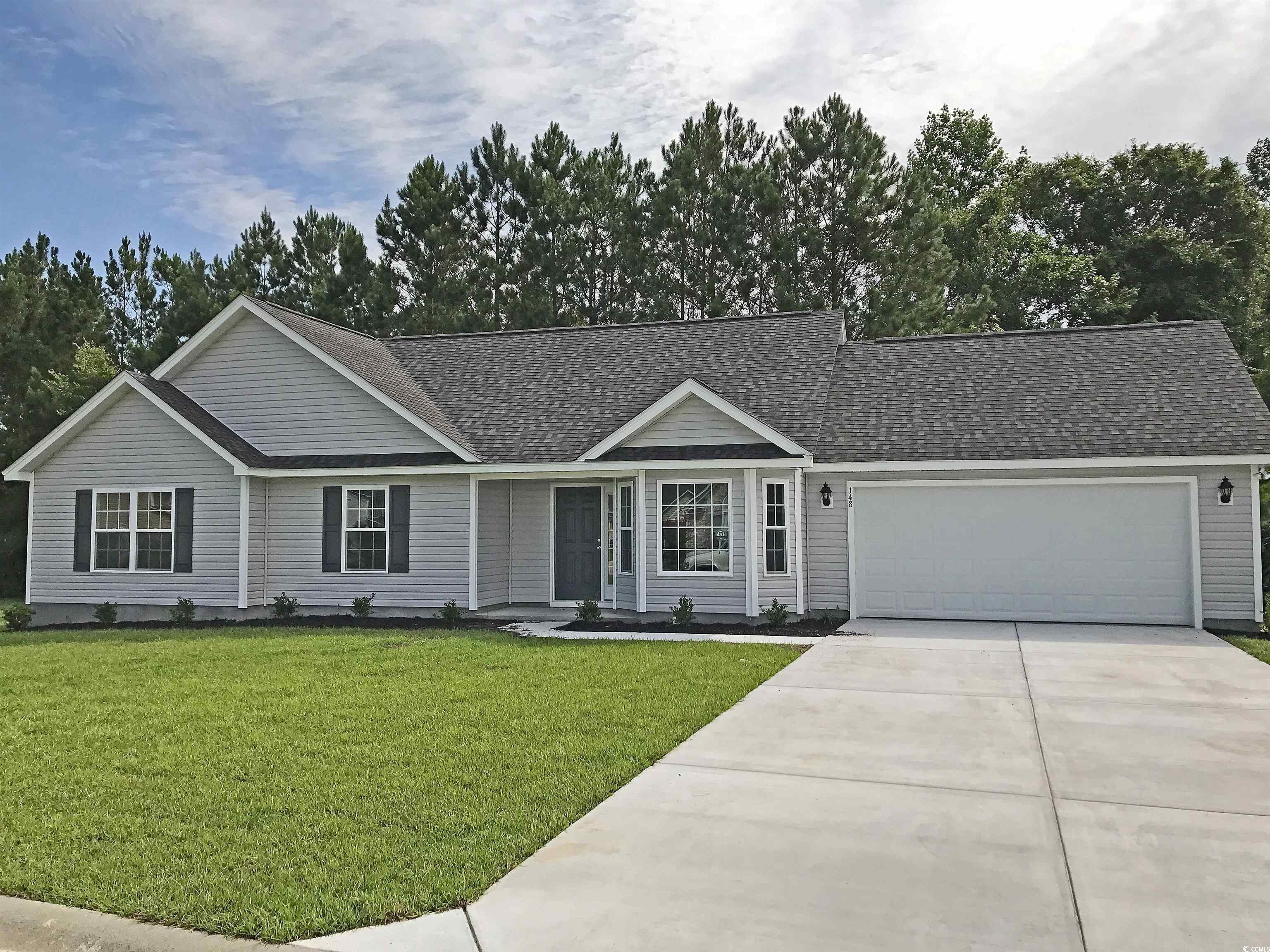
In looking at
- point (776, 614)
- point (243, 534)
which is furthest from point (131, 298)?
point (776, 614)

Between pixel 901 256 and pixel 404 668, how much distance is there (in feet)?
75.4

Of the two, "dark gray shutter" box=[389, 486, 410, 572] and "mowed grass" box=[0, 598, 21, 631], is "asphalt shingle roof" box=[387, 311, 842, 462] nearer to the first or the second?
"dark gray shutter" box=[389, 486, 410, 572]

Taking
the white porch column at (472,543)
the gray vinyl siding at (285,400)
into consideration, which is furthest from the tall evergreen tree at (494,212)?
the white porch column at (472,543)

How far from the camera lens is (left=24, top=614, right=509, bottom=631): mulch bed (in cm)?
1544

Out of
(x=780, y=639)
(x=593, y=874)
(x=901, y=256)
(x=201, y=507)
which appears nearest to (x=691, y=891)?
(x=593, y=874)

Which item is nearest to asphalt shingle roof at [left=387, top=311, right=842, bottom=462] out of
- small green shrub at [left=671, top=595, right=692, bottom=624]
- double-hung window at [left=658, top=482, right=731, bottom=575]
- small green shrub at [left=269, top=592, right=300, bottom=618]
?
double-hung window at [left=658, top=482, right=731, bottom=575]

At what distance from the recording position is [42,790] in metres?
6.04

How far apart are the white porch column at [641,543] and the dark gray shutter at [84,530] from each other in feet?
31.5

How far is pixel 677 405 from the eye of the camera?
51.1ft

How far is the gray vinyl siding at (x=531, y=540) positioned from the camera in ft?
57.0

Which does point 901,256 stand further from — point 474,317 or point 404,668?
point 404,668

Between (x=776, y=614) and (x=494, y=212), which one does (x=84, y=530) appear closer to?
(x=776, y=614)

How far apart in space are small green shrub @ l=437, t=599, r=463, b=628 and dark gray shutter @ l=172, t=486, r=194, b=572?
459cm

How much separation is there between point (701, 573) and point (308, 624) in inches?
254
